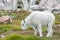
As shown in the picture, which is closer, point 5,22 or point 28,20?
point 28,20

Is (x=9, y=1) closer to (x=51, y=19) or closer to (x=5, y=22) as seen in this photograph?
(x=5, y=22)

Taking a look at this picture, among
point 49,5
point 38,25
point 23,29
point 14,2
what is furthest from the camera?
point 49,5

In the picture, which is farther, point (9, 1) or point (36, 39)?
point (9, 1)

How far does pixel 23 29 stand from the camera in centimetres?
1559

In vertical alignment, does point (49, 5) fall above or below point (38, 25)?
below

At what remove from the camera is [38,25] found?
14.6 metres

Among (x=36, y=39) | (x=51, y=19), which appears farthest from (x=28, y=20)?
(x=36, y=39)

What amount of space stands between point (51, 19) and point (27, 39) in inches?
159

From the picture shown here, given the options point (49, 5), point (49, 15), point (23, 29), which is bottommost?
point (49, 5)

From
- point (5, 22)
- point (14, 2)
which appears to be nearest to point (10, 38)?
point (5, 22)

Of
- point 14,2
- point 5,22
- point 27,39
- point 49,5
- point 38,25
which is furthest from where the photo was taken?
point 49,5

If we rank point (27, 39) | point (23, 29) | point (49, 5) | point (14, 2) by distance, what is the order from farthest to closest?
point (49, 5) → point (14, 2) → point (23, 29) → point (27, 39)

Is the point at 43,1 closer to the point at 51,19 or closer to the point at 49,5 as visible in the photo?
the point at 49,5

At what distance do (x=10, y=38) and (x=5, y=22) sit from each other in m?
13.5
